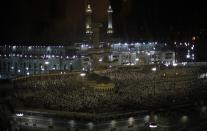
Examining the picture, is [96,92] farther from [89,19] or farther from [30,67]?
[89,19]

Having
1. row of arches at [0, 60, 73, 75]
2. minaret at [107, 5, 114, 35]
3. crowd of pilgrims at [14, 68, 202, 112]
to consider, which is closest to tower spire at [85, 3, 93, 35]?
minaret at [107, 5, 114, 35]

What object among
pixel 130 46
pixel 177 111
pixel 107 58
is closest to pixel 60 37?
pixel 130 46

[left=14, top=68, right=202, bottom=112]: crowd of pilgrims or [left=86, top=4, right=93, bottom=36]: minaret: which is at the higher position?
[left=86, top=4, right=93, bottom=36]: minaret

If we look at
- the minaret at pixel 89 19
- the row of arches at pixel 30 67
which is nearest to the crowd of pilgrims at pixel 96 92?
the row of arches at pixel 30 67

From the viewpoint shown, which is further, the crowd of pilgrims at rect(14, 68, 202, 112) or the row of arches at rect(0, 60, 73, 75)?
the row of arches at rect(0, 60, 73, 75)

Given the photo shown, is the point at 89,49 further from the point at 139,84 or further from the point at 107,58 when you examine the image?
the point at 139,84

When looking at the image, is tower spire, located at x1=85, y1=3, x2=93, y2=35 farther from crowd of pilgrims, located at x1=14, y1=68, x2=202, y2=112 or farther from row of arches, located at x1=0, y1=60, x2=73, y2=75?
crowd of pilgrims, located at x1=14, y1=68, x2=202, y2=112

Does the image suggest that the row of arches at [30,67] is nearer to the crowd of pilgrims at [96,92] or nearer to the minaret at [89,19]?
the minaret at [89,19]

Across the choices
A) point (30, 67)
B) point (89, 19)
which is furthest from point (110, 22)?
point (30, 67)
